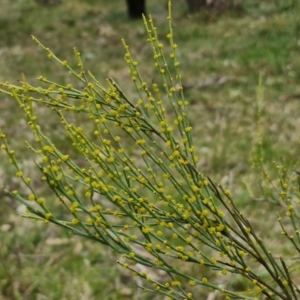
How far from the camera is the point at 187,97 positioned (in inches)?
262

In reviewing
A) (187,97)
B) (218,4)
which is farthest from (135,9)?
(187,97)

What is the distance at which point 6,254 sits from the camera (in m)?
3.38

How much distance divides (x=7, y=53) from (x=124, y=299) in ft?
24.7

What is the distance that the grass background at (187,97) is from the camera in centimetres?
322

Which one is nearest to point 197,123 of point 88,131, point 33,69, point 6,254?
point 88,131

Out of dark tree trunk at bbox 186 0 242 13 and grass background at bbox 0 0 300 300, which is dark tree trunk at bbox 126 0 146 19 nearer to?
grass background at bbox 0 0 300 300

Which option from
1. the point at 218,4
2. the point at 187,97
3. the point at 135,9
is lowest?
the point at 187,97

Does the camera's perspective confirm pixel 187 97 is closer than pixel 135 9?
Yes

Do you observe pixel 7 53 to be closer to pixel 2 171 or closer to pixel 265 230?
pixel 2 171

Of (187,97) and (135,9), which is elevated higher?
(135,9)

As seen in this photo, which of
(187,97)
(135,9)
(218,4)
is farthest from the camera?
(135,9)

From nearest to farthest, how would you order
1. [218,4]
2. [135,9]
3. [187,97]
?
[187,97] → [218,4] → [135,9]

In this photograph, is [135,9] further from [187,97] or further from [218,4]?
[187,97]

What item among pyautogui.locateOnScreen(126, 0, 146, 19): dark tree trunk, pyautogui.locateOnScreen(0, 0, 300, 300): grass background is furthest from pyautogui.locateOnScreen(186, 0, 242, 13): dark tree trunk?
pyautogui.locateOnScreen(126, 0, 146, 19): dark tree trunk
